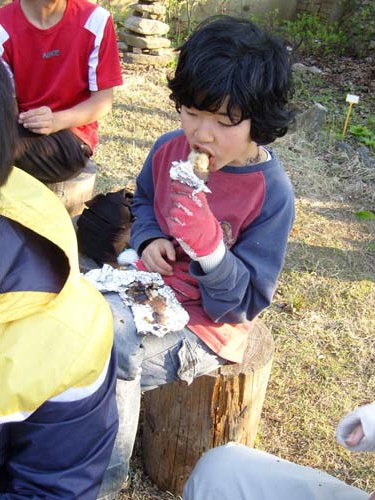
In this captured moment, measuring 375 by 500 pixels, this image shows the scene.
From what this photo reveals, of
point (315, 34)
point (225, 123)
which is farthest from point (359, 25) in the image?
point (225, 123)

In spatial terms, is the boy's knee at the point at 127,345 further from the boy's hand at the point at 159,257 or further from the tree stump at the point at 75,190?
the tree stump at the point at 75,190

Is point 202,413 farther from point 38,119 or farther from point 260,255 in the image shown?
point 38,119

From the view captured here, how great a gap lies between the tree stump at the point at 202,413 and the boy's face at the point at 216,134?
0.71 metres

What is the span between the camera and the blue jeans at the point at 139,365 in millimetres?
1780

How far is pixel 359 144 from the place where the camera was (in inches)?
220

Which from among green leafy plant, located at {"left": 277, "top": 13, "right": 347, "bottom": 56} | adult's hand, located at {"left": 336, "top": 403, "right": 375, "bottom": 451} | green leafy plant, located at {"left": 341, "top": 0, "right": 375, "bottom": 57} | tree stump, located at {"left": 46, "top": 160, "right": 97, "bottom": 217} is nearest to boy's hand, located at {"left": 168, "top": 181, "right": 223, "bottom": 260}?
adult's hand, located at {"left": 336, "top": 403, "right": 375, "bottom": 451}

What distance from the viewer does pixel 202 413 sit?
2.12 m

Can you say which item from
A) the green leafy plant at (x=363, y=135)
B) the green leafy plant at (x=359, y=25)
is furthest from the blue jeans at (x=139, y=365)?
the green leafy plant at (x=359, y=25)

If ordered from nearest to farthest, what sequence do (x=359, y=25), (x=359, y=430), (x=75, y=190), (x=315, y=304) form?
(x=359, y=430) < (x=75, y=190) < (x=315, y=304) < (x=359, y=25)

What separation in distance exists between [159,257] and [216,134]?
0.44m

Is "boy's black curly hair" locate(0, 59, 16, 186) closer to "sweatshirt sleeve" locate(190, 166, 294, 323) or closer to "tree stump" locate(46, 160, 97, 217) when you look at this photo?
"sweatshirt sleeve" locate(190, 166, 294, 323)

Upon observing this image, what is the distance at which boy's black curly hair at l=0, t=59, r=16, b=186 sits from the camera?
977 mm

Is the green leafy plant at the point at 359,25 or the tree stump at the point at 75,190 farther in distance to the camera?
the green leafy plant at the point at 359,25

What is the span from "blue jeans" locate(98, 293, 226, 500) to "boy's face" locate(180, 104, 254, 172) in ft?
1.75
